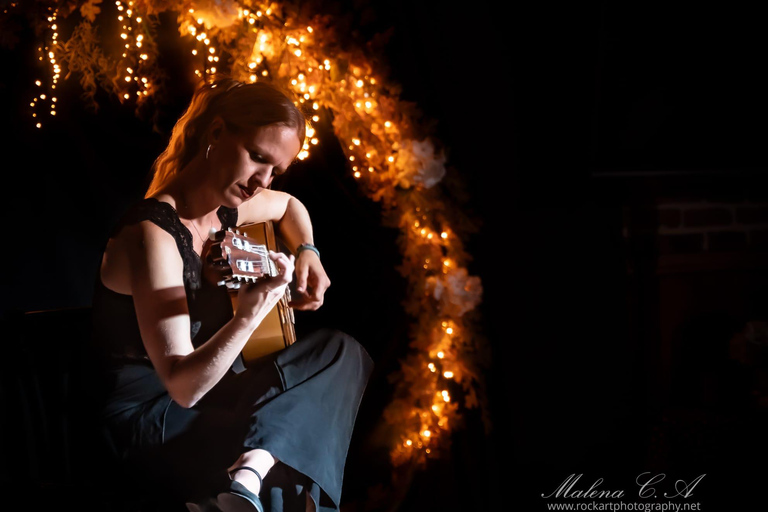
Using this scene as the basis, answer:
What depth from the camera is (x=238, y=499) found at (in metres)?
1.24

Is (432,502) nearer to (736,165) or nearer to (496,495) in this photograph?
(496,495)

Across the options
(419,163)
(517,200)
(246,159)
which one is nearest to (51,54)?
(246,159)

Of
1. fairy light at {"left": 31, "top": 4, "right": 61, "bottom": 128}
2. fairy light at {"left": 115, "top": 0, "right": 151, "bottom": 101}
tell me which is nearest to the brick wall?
fairy light at {"left": 115, "top": 0, "right": 151, "bottom": 101}

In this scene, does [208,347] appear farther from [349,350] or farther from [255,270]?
[349,350]

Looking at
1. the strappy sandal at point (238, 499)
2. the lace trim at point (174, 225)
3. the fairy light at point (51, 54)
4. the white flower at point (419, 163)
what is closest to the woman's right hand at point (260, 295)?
the lace trim at point (174, 225)

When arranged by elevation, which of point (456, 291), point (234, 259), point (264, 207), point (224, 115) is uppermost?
point (224, 115)

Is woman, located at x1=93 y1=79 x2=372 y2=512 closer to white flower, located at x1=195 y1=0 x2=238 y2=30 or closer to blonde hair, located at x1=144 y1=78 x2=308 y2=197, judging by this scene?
blonde hair, located at x1=144 y1=78 x2=308 y2=197

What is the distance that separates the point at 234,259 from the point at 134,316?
11.3 inches

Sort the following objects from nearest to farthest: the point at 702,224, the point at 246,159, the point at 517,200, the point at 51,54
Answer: the point at 246,159 < the point at 51,54 < the point at 517,200 < the point at 702,224

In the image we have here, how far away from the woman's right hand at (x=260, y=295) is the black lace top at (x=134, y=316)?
0.09 metres

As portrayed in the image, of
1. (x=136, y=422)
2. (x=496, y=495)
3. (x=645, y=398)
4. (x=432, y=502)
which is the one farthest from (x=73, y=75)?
(x=645, y=398)

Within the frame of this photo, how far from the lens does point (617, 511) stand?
1783 mm

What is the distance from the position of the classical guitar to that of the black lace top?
63 mm

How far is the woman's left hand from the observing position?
1.54 meters
